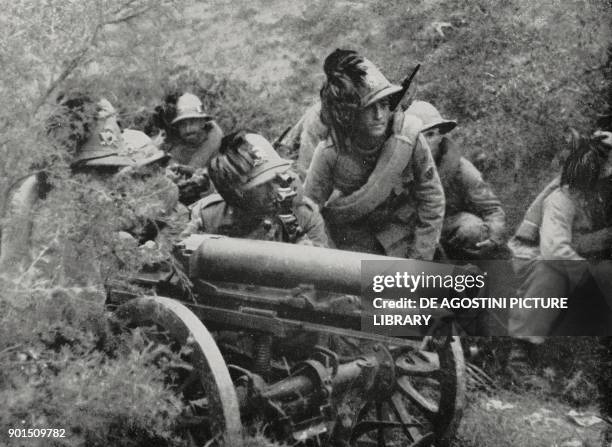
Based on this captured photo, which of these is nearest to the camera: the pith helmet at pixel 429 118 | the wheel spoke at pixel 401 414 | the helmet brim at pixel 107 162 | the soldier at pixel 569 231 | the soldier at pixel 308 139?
the helmet brim at pixel 107 162

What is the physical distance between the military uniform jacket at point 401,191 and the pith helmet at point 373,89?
337mm

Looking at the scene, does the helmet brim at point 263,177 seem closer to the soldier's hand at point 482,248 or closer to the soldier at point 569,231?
the soldier's hand at point 482,248

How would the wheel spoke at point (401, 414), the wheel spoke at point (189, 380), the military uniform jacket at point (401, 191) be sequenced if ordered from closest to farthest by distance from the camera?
the wheel spoke at point (189, 380) < the wheel spoke at point (401, 414) < the military uniform jacket at point (401, 191)

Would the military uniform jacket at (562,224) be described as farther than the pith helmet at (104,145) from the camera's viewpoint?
Yes

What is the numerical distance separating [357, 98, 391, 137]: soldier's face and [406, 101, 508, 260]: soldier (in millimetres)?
839

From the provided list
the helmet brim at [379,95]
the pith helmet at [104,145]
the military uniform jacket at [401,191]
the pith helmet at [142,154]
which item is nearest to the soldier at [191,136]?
the military uniform jacket at [401,191]

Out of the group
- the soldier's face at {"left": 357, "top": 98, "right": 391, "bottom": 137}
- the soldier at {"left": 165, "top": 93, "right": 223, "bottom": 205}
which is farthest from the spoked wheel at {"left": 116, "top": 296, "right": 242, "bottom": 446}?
the soldier at {"left": 165, "top": 93, "right": 223, "bottom": 205}

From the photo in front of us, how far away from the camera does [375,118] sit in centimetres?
539

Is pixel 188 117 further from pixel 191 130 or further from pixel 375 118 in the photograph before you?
pixel 375 118

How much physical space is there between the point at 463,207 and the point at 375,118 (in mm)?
1434

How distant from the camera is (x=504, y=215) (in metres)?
6.31

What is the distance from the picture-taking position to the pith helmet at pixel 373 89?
17.3ft

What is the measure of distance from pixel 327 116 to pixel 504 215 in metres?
1.86

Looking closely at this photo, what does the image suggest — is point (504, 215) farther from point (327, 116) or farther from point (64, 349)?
point (64, 349)
